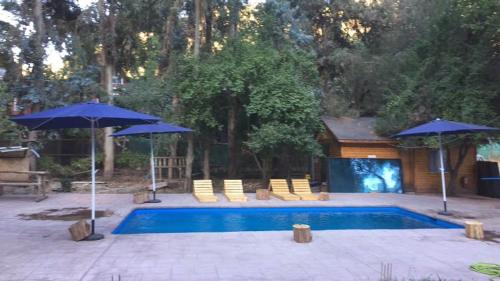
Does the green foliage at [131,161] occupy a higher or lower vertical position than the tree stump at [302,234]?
higher

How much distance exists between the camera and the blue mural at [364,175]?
16.4 m

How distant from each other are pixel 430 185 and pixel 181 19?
41.2 ft

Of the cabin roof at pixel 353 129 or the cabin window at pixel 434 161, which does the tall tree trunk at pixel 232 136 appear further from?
the cabin window at pixel 434 161

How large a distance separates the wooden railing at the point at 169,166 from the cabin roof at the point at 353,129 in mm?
6139

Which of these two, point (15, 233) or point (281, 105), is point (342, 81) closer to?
point (281, 105)

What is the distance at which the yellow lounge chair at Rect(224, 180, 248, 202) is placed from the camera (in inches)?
538

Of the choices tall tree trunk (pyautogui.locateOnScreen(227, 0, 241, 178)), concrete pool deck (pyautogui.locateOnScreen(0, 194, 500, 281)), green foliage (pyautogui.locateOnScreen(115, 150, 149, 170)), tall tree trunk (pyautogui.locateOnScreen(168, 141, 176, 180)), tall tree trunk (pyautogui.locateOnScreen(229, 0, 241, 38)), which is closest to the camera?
concrete pool deck (pyautogui.locateOnScreen(0, 194, 500, 281))

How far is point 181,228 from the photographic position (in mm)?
10859

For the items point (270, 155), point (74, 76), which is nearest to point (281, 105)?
point (270, 155)

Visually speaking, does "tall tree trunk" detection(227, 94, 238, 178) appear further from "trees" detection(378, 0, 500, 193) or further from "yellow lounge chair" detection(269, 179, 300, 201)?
"trees" detection(378, 0, 500, 193)

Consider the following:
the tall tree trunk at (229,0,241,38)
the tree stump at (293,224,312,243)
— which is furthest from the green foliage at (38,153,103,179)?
the tree stump at (293,224,312,243)

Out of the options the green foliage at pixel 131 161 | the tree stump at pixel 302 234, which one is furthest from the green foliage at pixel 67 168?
the tree stump at pixel 302 234

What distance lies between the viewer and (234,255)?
6.95 meters

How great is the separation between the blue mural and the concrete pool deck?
6241mm
